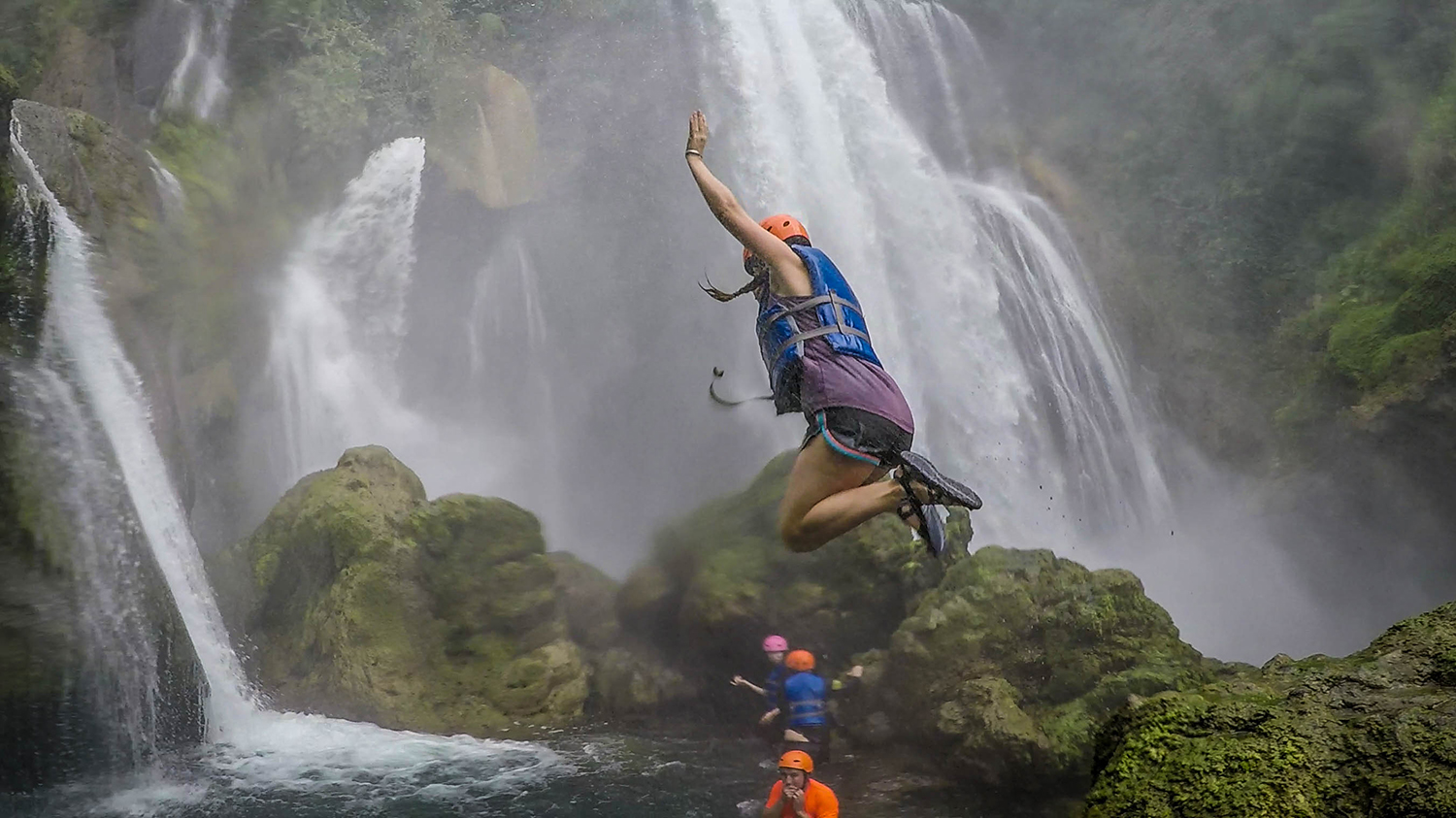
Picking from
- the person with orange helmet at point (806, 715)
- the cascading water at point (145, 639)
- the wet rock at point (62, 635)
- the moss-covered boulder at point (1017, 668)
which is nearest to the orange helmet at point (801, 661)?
the person with orange helmet at point (806, 715)

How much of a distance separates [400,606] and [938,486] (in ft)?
18.9

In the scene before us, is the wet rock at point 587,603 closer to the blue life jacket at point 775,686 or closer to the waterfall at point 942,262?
the blue life jacket at point 775,686

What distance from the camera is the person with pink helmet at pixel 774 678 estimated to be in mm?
6073

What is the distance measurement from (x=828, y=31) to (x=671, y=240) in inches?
150

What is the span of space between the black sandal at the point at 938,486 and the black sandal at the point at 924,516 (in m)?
0.04

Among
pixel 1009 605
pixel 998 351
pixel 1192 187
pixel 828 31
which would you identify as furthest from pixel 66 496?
pixel 1192 187

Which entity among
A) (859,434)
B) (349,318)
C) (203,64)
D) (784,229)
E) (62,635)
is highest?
(203,64)

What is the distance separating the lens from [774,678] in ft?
20.6

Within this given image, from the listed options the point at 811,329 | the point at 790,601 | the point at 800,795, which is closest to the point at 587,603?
the point at 790,601

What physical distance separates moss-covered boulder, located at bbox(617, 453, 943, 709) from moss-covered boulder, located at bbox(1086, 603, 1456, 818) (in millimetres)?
5190

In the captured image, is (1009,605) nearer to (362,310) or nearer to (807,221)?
(807,221)

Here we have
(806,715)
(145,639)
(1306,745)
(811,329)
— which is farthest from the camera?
(145,639)

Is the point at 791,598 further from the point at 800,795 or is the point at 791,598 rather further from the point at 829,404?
the point at 829,404

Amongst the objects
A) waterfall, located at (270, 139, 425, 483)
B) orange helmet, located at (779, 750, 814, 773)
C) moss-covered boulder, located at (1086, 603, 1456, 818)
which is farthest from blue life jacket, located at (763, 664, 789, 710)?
waterfall, located at (270, 139, 425, 483)
